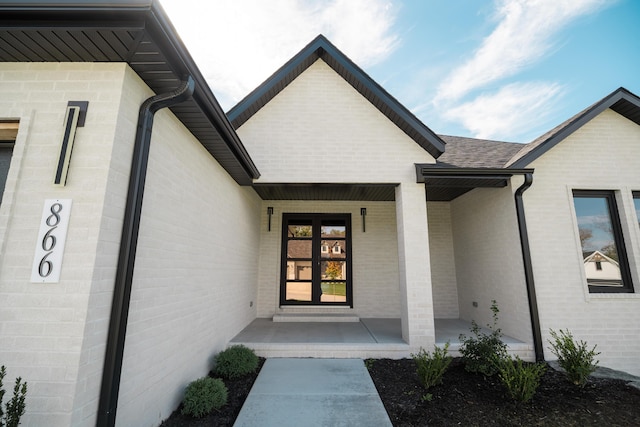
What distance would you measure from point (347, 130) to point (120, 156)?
3.98 m

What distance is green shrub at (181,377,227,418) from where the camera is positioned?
2930 millimetres

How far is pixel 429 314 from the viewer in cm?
468

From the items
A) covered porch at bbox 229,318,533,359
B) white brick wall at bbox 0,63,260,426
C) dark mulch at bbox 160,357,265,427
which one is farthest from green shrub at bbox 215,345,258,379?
white brick wall at bbox 0,63,260,426

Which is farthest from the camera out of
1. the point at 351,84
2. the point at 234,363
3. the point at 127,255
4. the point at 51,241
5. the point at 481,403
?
the point at 351,84

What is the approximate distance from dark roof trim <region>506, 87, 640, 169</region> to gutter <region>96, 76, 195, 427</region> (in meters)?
5.67

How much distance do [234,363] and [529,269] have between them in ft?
17.5

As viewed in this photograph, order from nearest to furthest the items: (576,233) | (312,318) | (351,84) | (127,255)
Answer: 1. (127,255)
2. (576,233)
3. (351,84)
4. (312,318)

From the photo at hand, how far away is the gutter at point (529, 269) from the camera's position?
183 inches

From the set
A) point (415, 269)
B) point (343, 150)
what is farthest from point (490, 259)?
point (343, 150)

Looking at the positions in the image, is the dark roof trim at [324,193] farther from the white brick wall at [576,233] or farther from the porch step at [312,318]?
the porch step at [312,318]

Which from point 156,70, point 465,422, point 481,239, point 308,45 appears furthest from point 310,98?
point 465,422

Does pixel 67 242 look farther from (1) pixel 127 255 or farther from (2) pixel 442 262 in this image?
(2) pixel 442 262

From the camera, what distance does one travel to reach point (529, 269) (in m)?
4.84

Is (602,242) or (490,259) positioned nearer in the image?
(602,242)
